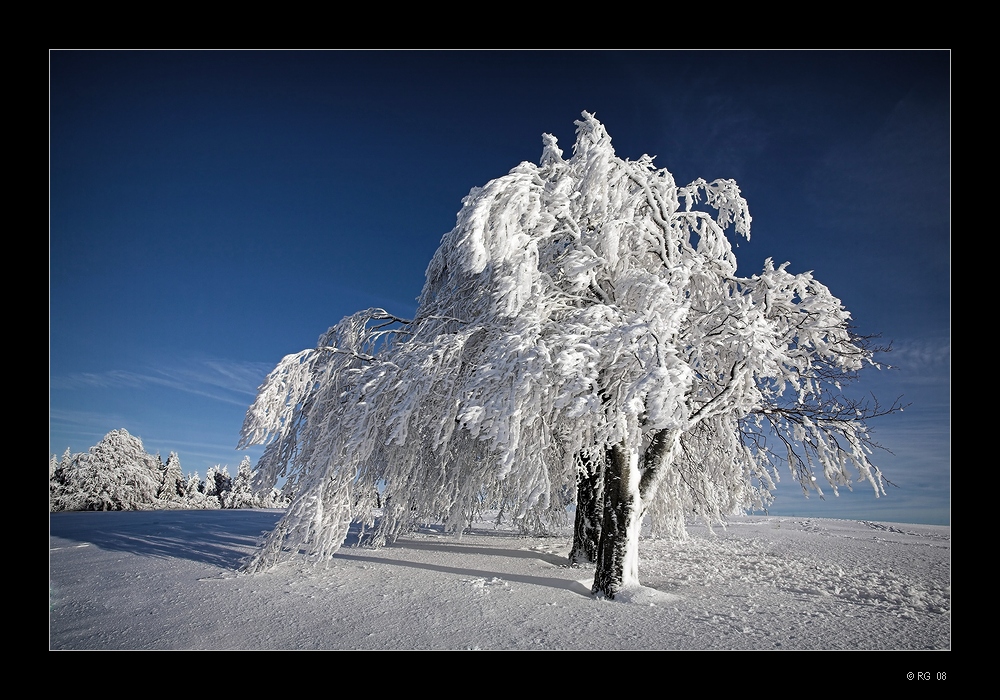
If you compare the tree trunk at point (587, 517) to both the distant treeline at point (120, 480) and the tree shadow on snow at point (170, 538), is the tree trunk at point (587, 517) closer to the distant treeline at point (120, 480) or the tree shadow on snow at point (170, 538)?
the tree shadow on snow at point (170, 538)

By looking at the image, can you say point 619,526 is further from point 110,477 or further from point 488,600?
point 110,477

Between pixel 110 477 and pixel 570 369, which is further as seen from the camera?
pixel 110 477

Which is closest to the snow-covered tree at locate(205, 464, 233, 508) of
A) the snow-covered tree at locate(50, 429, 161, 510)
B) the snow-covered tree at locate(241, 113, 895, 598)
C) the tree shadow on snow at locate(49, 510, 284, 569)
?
the snow-covered tree at locate(50, 429, 161, 510)

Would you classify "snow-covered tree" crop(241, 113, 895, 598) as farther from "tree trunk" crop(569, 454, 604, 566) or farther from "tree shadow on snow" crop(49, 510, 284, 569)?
"tree shadow on snow" crop(49, 510, 284, 569)

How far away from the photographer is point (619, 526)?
643 cm

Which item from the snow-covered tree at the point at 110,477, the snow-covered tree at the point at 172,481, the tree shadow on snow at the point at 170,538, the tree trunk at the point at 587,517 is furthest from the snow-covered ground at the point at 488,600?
the snow-covered tree at the point at 172,481

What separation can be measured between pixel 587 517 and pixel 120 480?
23118mm

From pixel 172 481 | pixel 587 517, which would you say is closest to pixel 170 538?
pixel 587 517

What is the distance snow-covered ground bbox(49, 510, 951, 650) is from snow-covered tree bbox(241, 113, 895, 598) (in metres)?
0.77

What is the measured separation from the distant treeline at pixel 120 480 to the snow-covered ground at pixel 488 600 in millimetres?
11948

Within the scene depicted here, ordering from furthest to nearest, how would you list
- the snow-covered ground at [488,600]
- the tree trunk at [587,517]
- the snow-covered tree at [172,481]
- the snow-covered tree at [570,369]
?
the snow-covered tree at [172,481] < the tree trunk at [587,517] < the snow-covered tree at [570,369] < the snow-covered ground at [488,600]

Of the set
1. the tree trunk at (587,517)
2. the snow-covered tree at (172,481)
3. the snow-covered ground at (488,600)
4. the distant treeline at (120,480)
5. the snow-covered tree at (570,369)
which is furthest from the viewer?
the snow-covered tree at (172,481)

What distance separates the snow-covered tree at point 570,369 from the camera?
5.46 m
